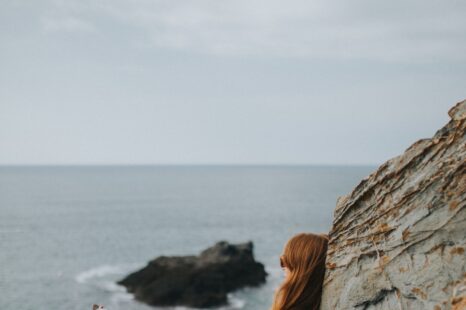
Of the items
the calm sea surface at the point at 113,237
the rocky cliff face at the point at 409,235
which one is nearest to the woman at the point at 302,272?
the rocky cliff face at the point at 409,235

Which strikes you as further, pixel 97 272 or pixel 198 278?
pixel 97 272

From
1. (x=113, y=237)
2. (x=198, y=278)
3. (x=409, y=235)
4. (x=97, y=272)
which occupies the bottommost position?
(x=113, y=237)

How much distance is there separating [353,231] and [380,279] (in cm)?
70

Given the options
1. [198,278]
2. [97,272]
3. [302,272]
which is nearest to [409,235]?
[302,272]

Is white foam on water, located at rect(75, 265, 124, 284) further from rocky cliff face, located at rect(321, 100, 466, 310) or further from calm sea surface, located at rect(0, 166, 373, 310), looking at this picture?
rocky cliff face, located at rect(321, 100, 466, 310)

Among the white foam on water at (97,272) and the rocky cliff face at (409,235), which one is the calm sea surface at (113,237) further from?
the rocky cliff face at (409,235)

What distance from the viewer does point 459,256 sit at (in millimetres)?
5074

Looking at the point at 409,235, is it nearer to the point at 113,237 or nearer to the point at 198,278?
the point at 198,278

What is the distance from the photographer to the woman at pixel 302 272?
18.9 ft

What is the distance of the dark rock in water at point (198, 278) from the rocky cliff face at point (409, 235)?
4027 cm

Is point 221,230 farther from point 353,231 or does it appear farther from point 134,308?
point 353,231

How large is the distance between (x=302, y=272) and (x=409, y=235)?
1.28 metres

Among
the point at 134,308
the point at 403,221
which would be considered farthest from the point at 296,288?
the point at 134,308

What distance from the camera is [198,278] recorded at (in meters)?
47.1
